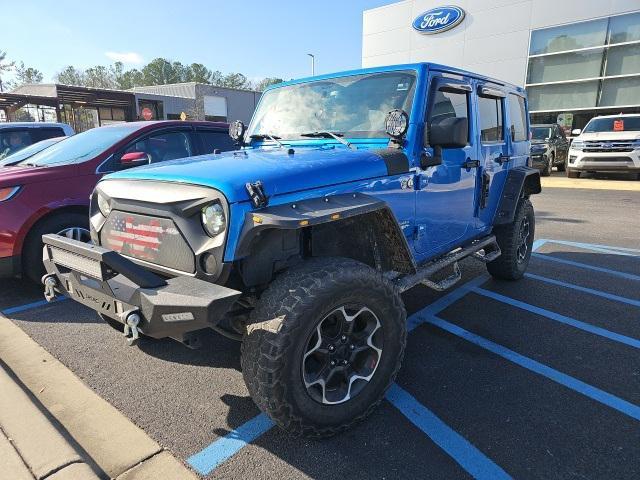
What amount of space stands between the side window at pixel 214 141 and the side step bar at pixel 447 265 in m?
3.38

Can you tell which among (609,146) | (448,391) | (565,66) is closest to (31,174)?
(448,391)

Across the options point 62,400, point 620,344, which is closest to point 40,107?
point 62,400

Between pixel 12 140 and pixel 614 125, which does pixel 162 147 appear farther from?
pixel 614 125

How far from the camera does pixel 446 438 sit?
240cm

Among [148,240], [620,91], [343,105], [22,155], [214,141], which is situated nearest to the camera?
[148,240]

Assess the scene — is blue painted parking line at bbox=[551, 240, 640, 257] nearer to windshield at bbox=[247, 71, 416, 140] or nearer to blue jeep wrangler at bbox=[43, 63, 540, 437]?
blue jeep wrangler at bbox=[43, 63, 540, 437]

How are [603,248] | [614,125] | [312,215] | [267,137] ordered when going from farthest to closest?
[614,125] < [603,248] < [267,137] < [312,215]

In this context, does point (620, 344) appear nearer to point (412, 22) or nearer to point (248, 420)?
point (248, 420)

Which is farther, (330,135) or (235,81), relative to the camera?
(235,81)

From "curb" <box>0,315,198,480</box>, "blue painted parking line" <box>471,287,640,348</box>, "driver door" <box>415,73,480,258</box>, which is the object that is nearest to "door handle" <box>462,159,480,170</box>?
"driver door" <box>415,73,480,258</box>

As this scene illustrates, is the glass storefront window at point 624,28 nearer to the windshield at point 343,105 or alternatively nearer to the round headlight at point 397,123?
the windshield at point 343,105

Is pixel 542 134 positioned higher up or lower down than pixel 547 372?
A: higher up

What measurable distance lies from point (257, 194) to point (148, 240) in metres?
0.77

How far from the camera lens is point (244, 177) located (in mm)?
2213
